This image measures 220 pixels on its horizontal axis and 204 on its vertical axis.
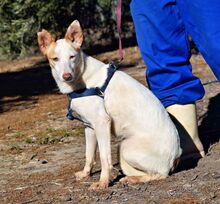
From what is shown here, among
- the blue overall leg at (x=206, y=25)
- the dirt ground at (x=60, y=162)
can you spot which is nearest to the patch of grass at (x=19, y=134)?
the dirt ground at (x=60, y=162)

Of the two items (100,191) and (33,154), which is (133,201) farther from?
(33,154)

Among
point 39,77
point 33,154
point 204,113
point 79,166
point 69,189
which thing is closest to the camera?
point 69,189

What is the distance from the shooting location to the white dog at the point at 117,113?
4934mm

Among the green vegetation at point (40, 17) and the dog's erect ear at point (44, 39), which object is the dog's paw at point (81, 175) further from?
the green vegetation at point (40, 17)

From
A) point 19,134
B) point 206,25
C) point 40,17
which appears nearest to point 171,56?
point 206,25

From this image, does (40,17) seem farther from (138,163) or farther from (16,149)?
(138,163)

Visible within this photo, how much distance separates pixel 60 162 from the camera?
5.98 m

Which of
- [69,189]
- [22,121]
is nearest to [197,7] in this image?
[69,189]

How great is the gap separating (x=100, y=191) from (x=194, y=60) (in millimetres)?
7901

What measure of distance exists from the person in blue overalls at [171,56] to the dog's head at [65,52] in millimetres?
904

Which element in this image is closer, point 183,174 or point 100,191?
point 100,191

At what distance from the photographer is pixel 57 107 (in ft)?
28.5

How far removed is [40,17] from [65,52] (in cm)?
804

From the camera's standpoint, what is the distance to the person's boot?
5797 mm
